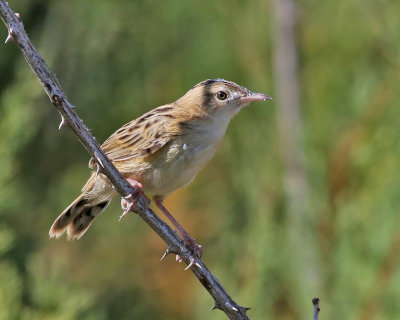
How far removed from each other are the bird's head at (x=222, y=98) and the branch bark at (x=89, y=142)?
1.01 meters

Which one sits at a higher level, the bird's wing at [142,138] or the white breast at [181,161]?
the bird's wing at [142,138]

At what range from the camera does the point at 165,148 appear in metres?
4.28

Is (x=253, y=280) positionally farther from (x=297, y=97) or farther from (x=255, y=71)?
(x=255, y=71)

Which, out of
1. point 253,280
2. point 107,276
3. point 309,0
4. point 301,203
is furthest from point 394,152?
point 107,276

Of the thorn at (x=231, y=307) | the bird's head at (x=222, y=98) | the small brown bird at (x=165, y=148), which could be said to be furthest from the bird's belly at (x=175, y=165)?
the thorn at (x=231, y=307)

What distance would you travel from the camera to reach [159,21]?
323 inches

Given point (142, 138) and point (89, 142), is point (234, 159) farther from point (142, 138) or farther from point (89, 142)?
point (89, 142)

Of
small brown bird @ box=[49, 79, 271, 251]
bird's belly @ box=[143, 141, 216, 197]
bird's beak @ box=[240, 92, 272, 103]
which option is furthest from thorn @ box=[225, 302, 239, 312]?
bird's beak @ box=[240, 92, 272, 103]

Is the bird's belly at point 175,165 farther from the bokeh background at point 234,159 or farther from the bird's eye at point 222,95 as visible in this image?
the bokeh background at point 234,159

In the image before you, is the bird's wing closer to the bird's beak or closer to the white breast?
the white breast

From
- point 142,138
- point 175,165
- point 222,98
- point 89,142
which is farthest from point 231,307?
point 222,98

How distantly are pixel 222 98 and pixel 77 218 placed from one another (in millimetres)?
1013

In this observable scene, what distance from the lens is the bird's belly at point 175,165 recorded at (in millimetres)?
4250

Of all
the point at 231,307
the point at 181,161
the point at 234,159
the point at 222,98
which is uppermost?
the point at 234,159
